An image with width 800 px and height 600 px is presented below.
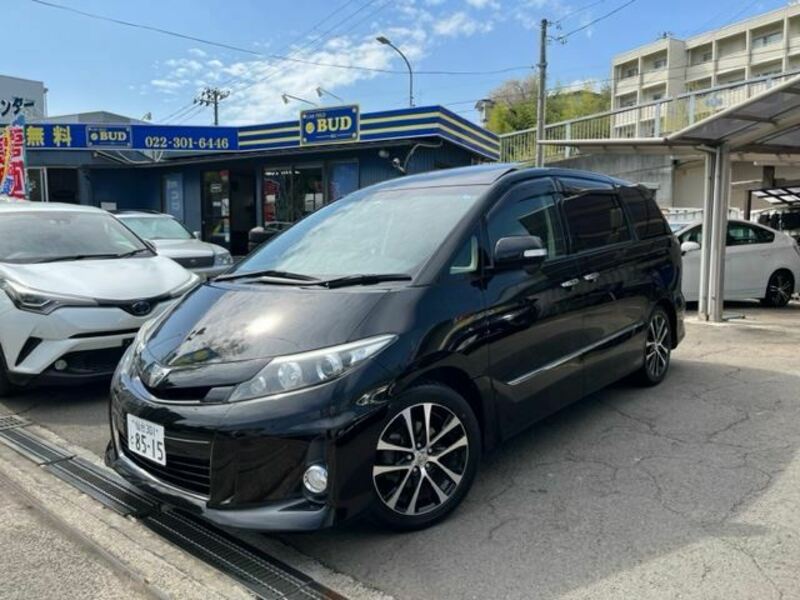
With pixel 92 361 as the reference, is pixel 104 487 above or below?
below

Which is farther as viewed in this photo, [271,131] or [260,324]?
[271,131]

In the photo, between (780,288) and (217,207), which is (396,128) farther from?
(780,288)

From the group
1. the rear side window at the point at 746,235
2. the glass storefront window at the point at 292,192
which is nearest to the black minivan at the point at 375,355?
the rear side window at the point at 746,235

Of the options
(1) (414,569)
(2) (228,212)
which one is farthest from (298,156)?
(1) (414,569)

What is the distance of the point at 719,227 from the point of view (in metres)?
8.73

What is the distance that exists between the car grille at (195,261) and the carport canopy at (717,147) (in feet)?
18.2

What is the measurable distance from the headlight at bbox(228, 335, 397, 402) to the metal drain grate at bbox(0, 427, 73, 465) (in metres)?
2.10

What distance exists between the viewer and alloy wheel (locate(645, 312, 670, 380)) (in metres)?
5.17

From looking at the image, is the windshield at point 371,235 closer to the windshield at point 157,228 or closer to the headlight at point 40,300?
the headlight at point 40,300

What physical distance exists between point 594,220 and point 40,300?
4.16 m

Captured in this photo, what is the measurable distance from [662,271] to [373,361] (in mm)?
3409

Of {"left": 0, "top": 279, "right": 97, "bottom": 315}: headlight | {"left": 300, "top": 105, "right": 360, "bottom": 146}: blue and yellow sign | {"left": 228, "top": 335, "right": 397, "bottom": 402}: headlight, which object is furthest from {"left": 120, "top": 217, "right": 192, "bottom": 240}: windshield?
{"left": 228, "top": 335, "right": 397, "bottom": 402}: headlight

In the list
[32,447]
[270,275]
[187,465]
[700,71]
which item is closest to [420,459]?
[187,465]

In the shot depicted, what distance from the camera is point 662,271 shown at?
17.4 ft
